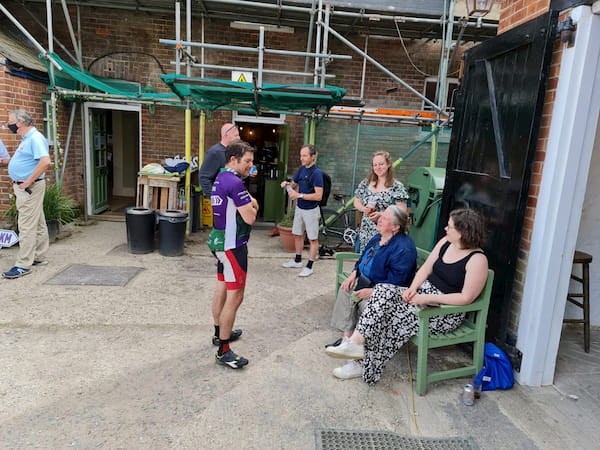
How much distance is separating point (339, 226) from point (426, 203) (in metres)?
2.10

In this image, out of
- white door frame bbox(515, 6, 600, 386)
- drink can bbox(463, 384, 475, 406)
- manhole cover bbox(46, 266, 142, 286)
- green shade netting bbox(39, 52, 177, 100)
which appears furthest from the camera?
green shade netting bbox(39, 52, 177, 100)

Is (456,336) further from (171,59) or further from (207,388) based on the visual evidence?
(171,59)

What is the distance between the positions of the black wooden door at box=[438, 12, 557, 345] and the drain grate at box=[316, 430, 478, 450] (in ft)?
3.63

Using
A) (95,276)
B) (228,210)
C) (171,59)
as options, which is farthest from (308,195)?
(171,59)

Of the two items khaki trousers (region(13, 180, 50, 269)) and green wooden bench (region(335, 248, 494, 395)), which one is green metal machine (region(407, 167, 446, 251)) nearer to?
green wooden bench (region(335, 248, 494, 395))

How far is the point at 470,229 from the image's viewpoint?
3025 mm

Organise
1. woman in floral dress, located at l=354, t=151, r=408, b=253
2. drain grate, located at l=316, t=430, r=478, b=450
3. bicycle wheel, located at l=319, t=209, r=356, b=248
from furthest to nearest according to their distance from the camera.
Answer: bicycle wheel, located at l=319, t=209, r=356, b=248
woman in floral dress, located at l=354, t=151, r=408, b=253
drain grate, located at l=316, t=430, r=478, b=450

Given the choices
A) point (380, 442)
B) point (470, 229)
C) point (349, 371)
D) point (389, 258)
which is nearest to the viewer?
point (380, 442)

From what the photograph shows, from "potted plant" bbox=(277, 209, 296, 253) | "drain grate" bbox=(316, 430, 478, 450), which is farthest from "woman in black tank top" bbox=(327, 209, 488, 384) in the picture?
"potted plant" bbox=(277, 209, 296, 253)

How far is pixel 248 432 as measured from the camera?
2.55m

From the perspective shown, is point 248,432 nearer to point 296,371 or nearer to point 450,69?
point 296,371

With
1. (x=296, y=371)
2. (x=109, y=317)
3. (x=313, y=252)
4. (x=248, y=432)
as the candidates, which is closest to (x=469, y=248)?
(x=296, y=371)

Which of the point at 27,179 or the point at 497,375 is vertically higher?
the point at 27,179

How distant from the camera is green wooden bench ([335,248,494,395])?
295cm
